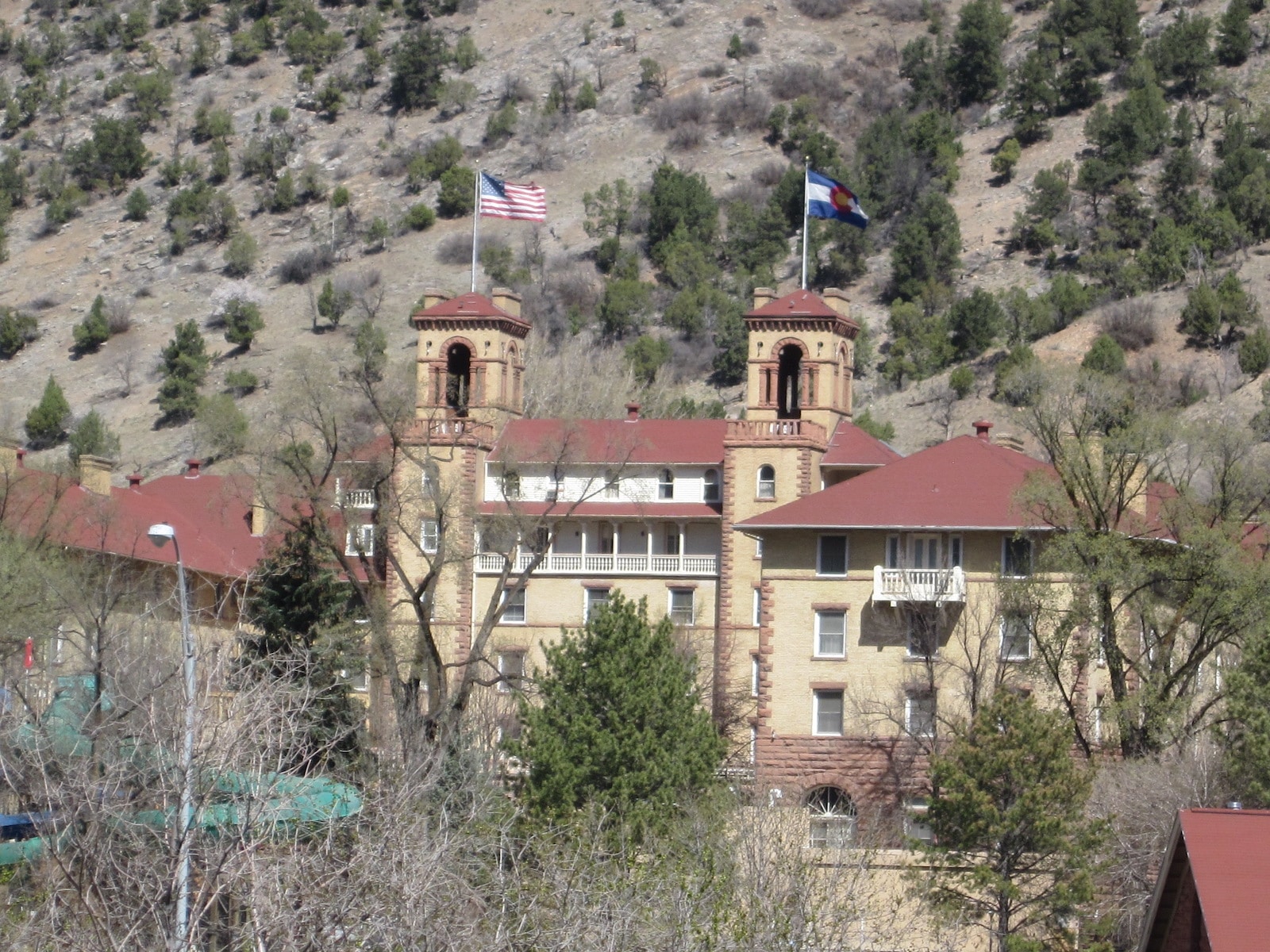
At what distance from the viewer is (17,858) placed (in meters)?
40.7

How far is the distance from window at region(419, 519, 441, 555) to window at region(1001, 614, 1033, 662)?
20.3 metres

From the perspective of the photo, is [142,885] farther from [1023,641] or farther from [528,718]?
[1023,641]

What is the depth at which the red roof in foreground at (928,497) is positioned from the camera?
71.5 meters

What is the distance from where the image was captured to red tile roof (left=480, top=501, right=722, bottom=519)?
275ft

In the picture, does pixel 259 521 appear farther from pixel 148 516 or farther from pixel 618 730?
pixel 618 730

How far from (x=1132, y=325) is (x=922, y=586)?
191ft

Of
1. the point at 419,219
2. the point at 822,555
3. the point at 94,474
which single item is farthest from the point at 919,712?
the point at 419,219

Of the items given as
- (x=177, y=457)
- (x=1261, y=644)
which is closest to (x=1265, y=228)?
(x=177, y=457)

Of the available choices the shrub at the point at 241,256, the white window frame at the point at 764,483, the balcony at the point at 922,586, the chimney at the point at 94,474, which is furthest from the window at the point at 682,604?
the shrub at the point at 241,256

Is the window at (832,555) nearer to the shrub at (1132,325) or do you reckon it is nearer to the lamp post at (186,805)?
the lamp post at (186,805)

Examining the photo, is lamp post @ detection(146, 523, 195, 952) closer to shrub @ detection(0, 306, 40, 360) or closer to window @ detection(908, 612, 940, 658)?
window @ detection(908, 612, 940, 658)

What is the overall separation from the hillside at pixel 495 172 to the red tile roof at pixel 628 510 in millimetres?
40898

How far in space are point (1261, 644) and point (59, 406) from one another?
97867 mm

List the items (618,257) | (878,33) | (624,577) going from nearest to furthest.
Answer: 1. (624,577)
2. (618,257)
3. (878,33)
